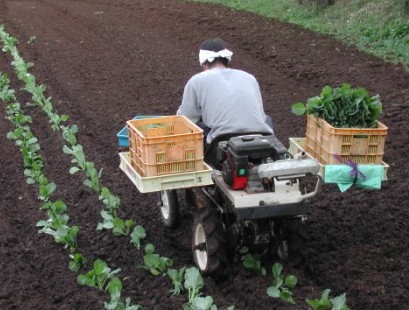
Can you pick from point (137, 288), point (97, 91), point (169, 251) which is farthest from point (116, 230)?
point (97, 91)

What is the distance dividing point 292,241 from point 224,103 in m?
1.23

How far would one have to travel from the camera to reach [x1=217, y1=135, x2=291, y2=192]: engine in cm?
497

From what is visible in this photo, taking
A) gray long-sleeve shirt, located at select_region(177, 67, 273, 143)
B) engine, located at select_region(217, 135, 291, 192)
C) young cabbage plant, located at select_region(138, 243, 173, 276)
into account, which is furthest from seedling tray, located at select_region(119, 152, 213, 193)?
young cabbage plant, located at select_region(138, 243, 173, 276)

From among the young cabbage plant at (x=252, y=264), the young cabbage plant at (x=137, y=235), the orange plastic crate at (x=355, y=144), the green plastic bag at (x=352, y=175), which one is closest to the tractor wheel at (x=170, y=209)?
the young cabbage plant at (x=137, y=235)

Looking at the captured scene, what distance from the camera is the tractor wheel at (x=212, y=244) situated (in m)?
5.20

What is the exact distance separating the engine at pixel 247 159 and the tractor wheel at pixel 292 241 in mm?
421

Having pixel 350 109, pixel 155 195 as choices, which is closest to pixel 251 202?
pixel 350 109

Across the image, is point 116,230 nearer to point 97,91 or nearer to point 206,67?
point 206,67

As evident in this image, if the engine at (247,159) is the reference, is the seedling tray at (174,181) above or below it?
below

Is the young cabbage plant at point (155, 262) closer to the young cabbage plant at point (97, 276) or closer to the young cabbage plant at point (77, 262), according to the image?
the young cabbage plant at point (97, 276)

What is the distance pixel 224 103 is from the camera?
5.62 metres

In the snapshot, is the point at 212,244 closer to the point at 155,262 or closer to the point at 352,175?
the point at 155,262

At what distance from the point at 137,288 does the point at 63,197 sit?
7.06 ft

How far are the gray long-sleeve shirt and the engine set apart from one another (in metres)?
0.41
